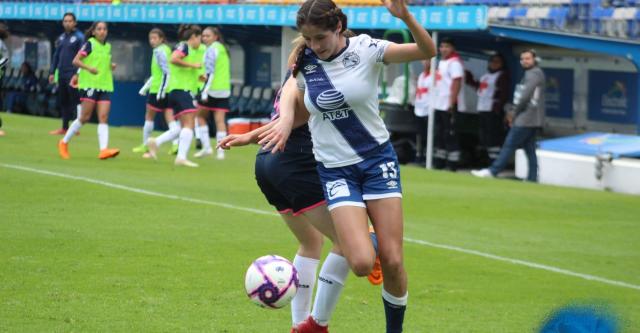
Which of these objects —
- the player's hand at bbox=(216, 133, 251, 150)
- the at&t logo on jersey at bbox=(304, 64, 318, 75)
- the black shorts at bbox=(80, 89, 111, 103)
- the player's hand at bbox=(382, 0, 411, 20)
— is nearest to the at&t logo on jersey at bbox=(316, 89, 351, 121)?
the at&t logo on jersey at bbox=(304, 64, 318, 75)

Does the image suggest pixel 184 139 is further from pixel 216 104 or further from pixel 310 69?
pixel 310 69

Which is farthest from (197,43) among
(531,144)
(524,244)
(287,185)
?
(287,185)

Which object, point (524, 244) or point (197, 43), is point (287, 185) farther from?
point (197, 43)

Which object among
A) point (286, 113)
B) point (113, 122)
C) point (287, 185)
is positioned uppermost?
point (286, 113)

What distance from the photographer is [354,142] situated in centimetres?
660

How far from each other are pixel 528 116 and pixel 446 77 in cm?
213

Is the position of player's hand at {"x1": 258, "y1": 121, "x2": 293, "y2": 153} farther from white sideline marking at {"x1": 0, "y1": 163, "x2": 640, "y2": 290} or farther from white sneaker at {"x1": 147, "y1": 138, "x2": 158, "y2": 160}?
white sneaker at {"x1": 147, "y1": 138, "x2": 158, "y2": 160}

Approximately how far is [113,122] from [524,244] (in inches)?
865

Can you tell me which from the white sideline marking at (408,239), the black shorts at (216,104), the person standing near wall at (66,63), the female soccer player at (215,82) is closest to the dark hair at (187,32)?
the female soccer player at (215,82)

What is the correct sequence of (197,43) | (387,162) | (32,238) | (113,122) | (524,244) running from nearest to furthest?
1. (387,162)
2. (32,238)
3. (524,244)
4. (197,43)
5. (113,122)

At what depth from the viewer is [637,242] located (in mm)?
13008

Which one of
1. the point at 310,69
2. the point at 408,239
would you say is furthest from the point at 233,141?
the point at 408,239

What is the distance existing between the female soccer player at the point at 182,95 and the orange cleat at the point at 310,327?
1102 centimetres

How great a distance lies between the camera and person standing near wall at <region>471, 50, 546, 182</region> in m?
19.0
